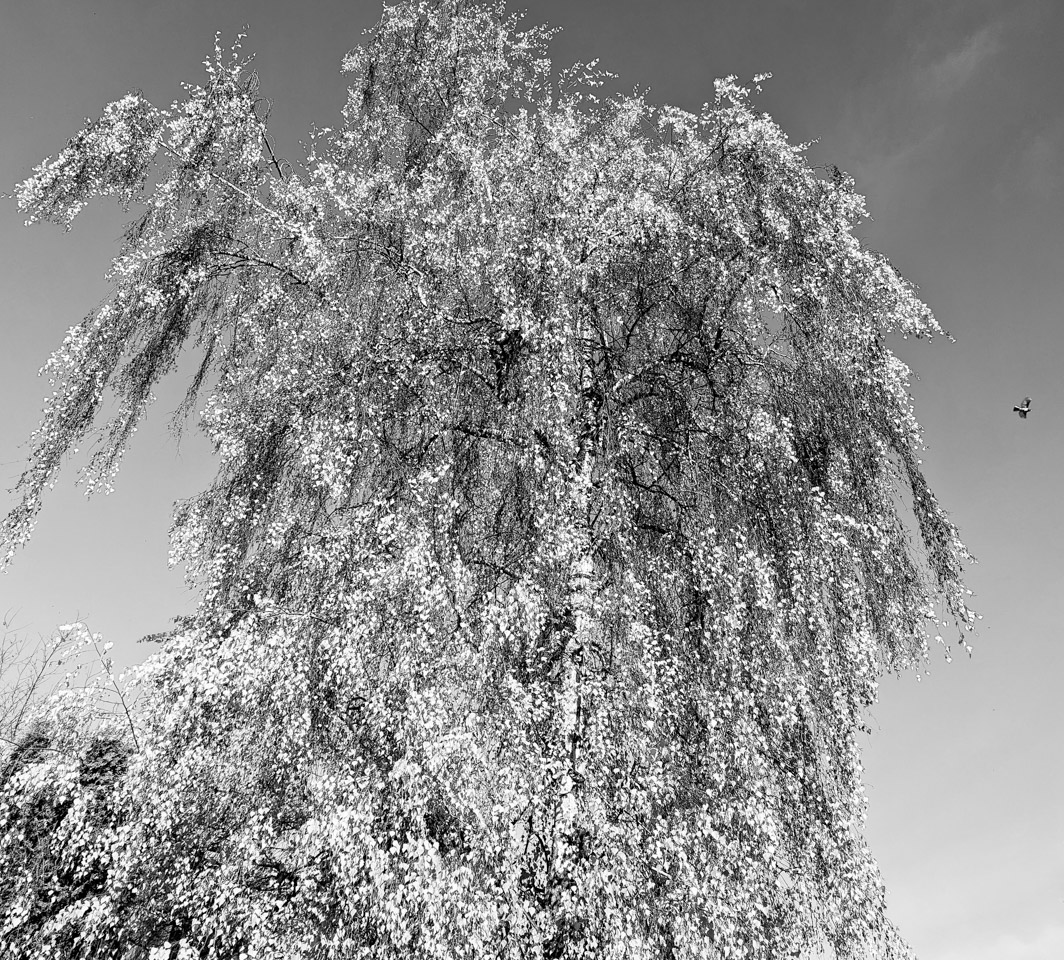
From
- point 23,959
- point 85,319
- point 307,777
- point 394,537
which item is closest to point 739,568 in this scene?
point 394,537

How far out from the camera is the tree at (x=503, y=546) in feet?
17.2

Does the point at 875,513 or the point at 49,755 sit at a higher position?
the point at 875,513

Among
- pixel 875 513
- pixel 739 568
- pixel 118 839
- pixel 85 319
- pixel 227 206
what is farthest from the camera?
pixel 227 206

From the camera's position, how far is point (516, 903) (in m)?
5.05

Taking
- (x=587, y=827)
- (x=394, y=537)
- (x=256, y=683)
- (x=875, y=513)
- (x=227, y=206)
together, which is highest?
(x=227, y=206)

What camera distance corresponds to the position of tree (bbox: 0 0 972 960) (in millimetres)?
5230

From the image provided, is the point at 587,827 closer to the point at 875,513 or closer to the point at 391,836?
the point at 391,836

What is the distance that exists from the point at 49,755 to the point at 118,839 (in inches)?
128

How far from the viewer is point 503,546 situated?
7457 millimetres

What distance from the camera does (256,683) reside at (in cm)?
571

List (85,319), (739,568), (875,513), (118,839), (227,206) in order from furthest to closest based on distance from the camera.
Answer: (227,206), (85,319), (875,513), (739,568), (118,839)

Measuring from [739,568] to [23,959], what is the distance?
877 centimetres

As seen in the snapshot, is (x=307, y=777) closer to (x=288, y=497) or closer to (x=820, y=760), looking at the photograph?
(x=288, y=497)

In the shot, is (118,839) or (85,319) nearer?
(118,839)
